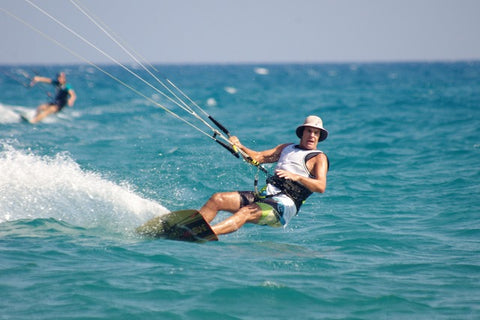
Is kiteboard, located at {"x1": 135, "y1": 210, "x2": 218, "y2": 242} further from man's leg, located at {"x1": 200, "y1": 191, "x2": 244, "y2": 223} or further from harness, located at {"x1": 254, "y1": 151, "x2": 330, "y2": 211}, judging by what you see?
harness, located at {"x1": 254, "y1": 151, "x2": 330, "y2": 211}

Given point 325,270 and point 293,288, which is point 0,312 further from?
point 325,270

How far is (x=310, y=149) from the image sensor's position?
7.10 metres

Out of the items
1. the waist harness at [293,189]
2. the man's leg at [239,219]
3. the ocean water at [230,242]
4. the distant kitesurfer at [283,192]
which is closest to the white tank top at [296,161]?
the distant kitesurfer at [283,192]

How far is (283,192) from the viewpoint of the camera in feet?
22.7

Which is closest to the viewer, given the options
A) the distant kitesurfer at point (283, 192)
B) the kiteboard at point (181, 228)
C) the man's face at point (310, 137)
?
the kiteboard at point (181, 228)

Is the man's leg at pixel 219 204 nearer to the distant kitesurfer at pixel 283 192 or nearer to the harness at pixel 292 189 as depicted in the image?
the distant kitesurfer at pixel 283 192

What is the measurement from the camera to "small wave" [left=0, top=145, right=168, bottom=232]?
295 inches

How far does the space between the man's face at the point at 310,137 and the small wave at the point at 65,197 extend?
216 centimetres

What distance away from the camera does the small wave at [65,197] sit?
7492 mm

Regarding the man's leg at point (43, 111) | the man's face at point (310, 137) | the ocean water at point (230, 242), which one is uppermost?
A: the man's leg at point (43, 111)

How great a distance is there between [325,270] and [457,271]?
132 centimetres

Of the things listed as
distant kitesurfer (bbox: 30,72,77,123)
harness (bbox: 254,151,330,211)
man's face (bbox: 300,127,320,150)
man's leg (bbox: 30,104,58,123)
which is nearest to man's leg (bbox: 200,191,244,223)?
harness (bbox: 254,151,330,211)

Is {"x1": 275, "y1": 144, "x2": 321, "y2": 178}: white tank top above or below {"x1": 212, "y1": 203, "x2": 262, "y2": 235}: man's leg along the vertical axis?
above

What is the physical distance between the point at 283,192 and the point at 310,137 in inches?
28.9
